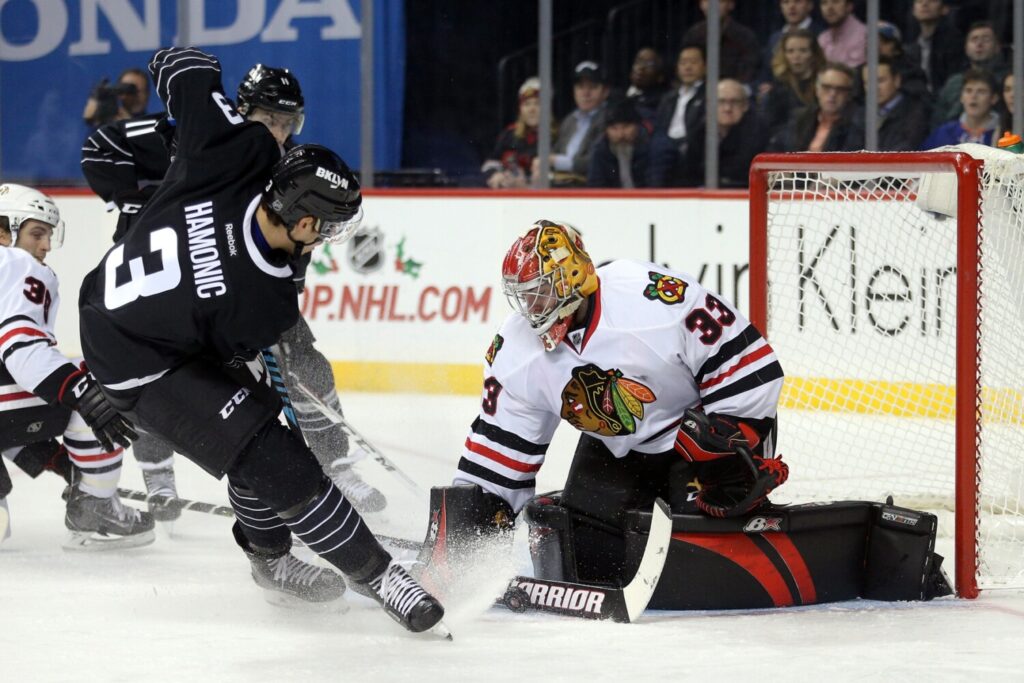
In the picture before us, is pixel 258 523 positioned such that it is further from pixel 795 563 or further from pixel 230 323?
pixel 795 563

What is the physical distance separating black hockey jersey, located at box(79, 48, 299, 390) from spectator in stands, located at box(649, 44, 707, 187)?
3.55m

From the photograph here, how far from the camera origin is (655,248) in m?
5.97

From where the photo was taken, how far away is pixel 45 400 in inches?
137

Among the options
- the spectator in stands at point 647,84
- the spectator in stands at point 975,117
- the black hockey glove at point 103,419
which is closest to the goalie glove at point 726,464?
the black hockey glove at point 103,419

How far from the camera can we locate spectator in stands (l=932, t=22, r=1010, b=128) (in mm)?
5883

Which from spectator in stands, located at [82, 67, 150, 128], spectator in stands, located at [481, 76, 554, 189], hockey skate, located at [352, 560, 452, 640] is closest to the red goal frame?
hockey skate, located at [352, 560, 452, 640]

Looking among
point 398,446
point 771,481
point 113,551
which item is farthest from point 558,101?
point 771,481

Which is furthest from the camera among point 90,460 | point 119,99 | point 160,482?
point 119,99

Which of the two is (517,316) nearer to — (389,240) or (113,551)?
(113,551)

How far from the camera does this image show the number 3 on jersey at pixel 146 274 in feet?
9.04

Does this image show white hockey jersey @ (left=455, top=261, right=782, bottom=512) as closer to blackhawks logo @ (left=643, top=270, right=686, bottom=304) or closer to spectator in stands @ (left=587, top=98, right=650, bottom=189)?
blackhawks logo @ (left=643, top=270, right=686, bottom=304)

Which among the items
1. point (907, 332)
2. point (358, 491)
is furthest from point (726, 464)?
point (907, 332)

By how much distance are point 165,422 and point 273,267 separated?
342mm

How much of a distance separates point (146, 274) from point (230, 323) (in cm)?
18
